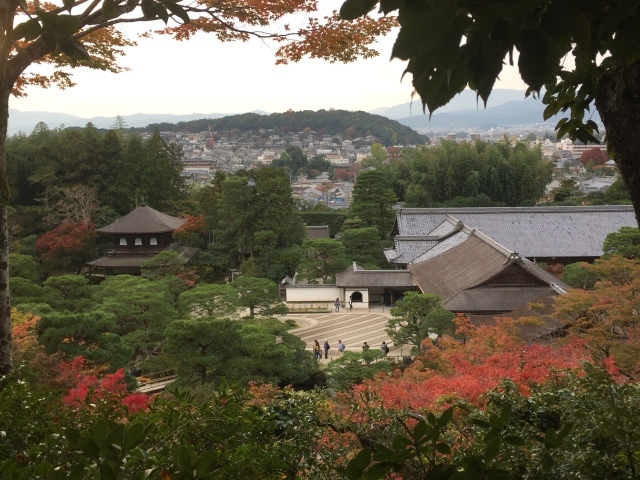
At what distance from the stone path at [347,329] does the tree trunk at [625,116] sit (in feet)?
42.2

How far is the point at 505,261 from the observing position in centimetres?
1405

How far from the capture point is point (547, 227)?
2088 cm

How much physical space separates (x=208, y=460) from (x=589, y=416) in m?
1.84

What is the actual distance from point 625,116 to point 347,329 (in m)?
15.1

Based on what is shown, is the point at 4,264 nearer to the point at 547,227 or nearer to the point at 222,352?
the point at 222,352

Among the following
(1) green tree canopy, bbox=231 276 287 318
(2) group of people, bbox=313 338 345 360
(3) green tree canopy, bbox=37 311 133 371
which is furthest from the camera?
(1) green tree canopy, bbox=231 276 287 318

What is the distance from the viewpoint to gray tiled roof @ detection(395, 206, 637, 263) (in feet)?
65.5

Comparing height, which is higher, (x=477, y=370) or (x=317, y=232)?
(x=477, y=370)

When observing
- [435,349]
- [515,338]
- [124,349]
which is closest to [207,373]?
[124,349]

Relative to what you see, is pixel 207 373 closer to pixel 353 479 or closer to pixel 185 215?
pixel 353 479

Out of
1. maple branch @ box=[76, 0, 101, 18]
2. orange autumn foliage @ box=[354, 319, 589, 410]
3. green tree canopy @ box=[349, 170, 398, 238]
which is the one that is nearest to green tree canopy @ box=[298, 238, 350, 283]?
green tree canopy @ box=[349, 170, 398, 238]

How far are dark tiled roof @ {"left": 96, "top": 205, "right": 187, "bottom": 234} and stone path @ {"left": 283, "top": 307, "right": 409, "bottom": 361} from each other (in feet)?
20.9

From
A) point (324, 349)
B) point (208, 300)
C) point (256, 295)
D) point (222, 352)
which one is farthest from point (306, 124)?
point (222, 352)

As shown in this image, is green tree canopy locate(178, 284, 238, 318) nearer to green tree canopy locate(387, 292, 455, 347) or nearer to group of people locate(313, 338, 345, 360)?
group of people locate(313, 338, 345, 360)
